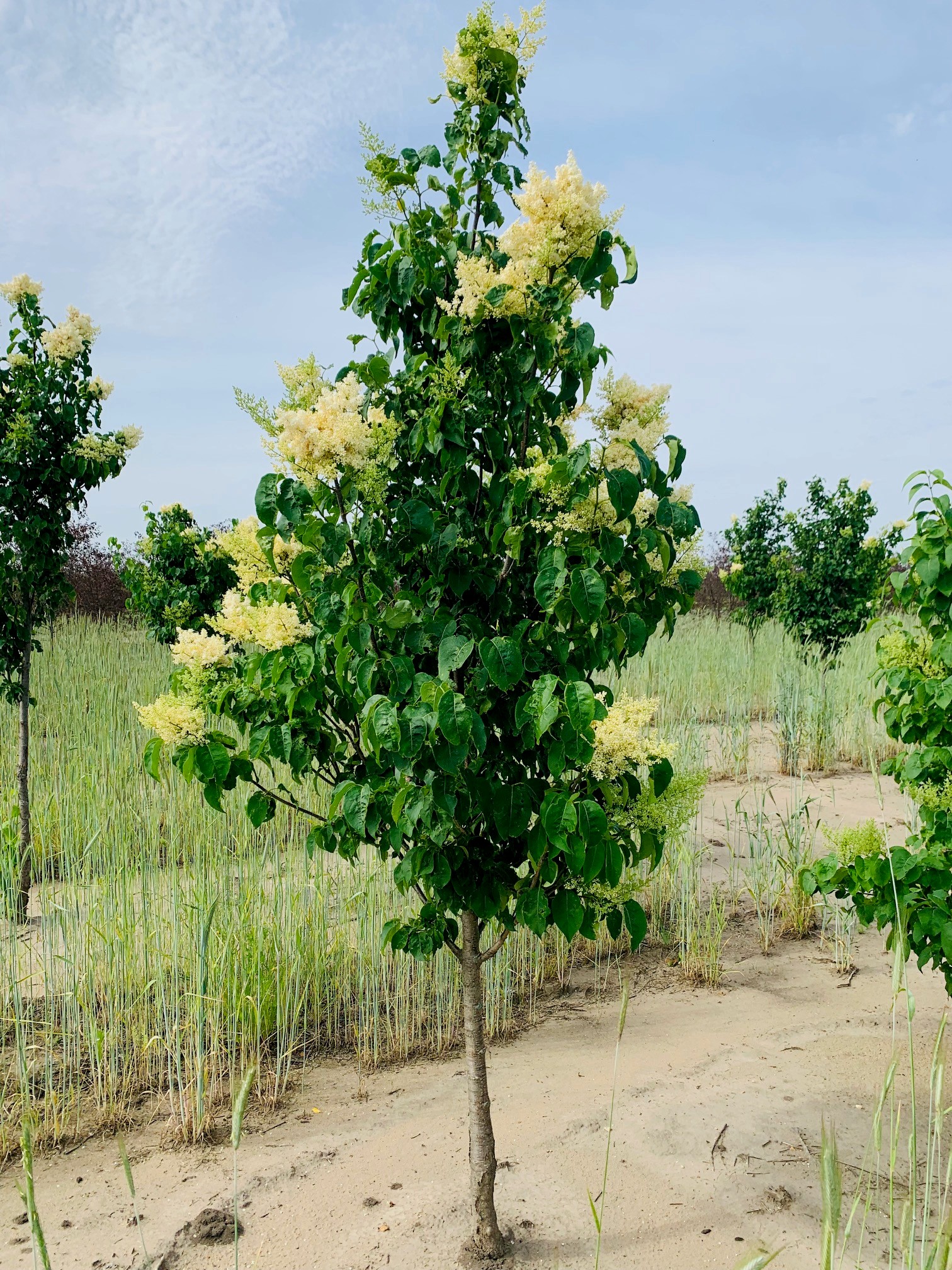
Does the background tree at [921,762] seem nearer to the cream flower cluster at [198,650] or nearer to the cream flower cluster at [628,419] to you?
the cream flower cluster at [628,419]

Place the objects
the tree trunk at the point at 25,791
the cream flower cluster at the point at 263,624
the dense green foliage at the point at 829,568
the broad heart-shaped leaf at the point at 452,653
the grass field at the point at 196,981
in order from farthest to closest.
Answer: the dense green foliage at the point at 829,568, the tree trunk at the point at 25,791, the grass field at the point at 196,981, the cream flower cluster at the point at 263,624, the broad heart-shaped leaf at the point at 452,653

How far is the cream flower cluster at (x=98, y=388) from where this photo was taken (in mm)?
4996

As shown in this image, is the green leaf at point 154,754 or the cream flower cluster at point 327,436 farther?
the green leaf at point 154,754

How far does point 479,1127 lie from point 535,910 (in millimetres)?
719

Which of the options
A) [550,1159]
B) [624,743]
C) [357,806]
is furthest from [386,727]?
[550,1159]

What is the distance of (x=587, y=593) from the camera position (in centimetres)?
165

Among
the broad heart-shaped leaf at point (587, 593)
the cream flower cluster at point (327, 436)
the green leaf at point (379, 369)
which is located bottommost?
the broad heart-shaped leaf at point (587, 593)

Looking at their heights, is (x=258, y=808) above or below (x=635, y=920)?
above

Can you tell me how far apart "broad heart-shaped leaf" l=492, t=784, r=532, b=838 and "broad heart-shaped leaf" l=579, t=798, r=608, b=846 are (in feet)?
0.44

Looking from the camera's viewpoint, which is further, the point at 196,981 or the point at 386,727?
the point at 196,981

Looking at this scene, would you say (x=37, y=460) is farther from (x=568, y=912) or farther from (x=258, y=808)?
(x=568, y=912)

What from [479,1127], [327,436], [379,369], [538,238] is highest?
[538,238]

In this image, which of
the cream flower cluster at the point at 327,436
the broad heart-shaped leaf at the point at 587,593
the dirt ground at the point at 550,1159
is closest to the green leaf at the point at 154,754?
the cream flower cluster at the point at 327,436

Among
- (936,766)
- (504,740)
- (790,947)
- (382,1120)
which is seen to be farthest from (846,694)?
(504,740)
